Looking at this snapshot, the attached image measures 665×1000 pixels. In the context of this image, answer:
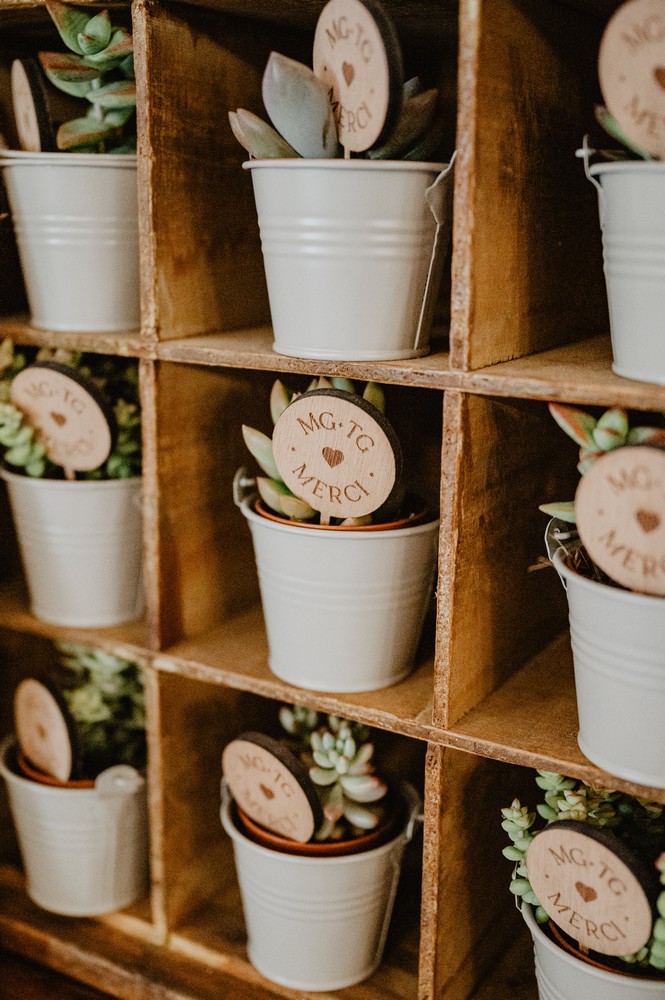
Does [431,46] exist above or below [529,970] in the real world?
above

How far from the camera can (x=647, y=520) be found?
899 millimetres

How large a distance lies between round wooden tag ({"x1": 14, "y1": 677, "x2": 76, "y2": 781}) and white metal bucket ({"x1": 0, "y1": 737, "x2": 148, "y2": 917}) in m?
0.03

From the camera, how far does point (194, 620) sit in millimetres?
1366

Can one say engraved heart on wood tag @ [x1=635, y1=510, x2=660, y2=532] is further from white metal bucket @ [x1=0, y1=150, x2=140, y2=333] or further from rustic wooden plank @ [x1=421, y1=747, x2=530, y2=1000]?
white metal bucket @ [x1=0, y1=150, x2=140, y2=333]

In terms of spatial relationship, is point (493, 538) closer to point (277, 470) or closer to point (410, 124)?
point (277, 470)

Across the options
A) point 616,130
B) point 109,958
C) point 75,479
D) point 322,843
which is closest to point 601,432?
point 616,130

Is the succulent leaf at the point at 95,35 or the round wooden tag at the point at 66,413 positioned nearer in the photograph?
the succulent leaf at the point at 95,35

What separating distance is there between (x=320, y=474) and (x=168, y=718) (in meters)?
0.44

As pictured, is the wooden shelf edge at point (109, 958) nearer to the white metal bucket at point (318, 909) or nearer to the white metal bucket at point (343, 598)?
the white metal bucket at point (318, 909)

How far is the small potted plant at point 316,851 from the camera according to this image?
4.04 feet

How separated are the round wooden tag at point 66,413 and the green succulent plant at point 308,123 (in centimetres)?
38

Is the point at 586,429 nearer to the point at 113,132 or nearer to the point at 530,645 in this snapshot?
the point at 530,645

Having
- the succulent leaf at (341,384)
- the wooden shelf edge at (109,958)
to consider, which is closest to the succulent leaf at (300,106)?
the succulent leaf at (341,384)

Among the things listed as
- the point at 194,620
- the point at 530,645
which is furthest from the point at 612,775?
the point at 194,620
